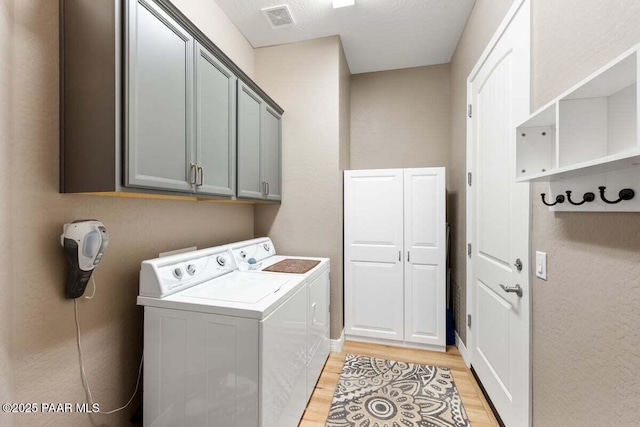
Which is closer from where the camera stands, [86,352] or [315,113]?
[86,352]

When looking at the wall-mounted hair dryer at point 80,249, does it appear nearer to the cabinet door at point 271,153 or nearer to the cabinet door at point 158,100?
the cabinet door at point 158,100

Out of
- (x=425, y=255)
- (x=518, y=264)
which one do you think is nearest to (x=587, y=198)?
(x=518, y=264)

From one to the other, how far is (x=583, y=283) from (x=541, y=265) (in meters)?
0.27

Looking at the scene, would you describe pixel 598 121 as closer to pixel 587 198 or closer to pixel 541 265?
pixel 587 198

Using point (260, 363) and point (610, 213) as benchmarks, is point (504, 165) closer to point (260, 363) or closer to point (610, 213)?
point (610, 213)

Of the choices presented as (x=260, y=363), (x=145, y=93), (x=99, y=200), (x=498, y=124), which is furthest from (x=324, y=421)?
(x=498, y=124)

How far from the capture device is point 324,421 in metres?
1.68

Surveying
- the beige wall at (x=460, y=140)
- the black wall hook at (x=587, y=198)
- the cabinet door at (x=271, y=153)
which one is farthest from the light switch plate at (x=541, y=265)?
the cabinet door at (x=271, y=153)

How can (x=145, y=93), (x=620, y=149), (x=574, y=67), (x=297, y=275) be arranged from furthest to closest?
(x=297, y=275)
(x=145, y=93)
(x=574, y=67)
(x=620, y=149)

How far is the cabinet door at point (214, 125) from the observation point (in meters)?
1.46

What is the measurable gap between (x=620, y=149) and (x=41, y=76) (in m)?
1.99

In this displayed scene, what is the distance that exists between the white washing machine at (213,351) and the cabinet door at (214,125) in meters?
0.48

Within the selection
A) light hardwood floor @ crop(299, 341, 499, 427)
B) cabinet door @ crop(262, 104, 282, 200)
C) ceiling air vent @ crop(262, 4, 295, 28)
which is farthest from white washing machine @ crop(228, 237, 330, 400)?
ceiling air vent @ crop(262, 4, 295, 28)
